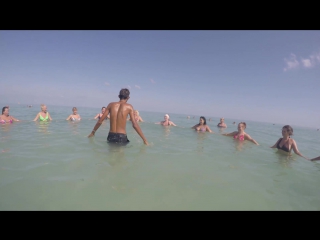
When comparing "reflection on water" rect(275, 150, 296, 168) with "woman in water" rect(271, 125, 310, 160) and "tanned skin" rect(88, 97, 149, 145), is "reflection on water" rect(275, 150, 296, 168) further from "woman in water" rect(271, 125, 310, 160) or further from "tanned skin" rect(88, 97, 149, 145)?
"tanned skin" rect(88, 97, 149, 145)

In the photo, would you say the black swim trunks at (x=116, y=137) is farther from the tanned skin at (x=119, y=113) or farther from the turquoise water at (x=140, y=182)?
the turquoise water at (x=140, y=182)

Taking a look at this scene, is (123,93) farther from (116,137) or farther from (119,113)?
(116,137)

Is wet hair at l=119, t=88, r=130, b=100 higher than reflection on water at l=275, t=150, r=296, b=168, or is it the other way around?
wet hair at l=119, t=88, r=130, b=100

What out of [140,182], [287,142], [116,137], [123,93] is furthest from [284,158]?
[123,93]

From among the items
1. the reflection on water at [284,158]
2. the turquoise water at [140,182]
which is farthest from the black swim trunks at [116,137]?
the reflection on water at [284,158]

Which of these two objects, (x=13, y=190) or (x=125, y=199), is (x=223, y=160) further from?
(x=13, y=190)

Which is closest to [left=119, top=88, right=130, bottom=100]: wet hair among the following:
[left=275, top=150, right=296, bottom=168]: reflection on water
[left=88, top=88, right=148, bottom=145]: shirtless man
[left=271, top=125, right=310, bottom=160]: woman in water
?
[left=88, top=88, right=148, bottom=145]: shirtless man

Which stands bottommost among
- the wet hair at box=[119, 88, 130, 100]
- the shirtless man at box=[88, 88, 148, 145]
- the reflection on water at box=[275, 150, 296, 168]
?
the reflection on water at box=[275, 150, 296, 168]

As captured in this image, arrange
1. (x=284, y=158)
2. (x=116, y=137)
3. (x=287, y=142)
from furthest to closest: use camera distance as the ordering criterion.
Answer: (x=287, y=142) → (x=284, y=158) → (x=116, y=137)

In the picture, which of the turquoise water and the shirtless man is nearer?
the turquoise water

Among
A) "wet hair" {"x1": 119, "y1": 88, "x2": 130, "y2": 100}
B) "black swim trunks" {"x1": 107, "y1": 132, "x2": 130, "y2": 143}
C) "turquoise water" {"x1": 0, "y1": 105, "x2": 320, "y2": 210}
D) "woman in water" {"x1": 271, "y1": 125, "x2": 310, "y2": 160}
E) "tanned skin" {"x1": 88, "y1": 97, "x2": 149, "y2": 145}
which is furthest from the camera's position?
"woman in water" {"x1": 271, "y1": 125, "x2": 310, "y2": 160}
